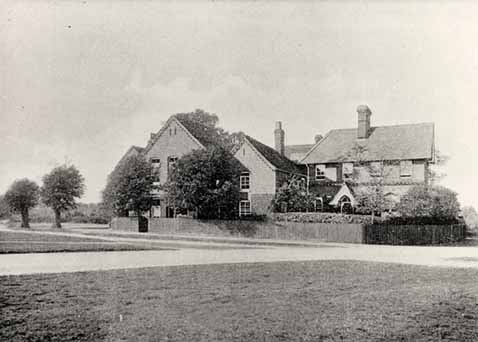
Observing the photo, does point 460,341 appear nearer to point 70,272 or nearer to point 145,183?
point 70,272

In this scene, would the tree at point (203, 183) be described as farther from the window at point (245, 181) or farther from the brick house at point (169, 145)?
the brick house at point (169, 145)

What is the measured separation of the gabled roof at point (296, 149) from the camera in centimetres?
5919

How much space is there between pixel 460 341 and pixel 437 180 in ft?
108

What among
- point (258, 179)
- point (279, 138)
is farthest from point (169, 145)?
point (279, 138)

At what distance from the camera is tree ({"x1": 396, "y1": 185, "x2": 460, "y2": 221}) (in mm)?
31545

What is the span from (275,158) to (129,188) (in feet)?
43.4

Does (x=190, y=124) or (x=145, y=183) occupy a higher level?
(x=190, y=124)

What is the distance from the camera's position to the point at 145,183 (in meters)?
38.9

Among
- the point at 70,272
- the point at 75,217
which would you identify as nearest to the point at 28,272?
the point at 70,272

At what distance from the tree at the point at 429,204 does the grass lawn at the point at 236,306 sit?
19.8m

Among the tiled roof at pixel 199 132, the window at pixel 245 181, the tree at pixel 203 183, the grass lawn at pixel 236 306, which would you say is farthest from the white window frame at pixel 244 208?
the grass lawn at pixel 236 306

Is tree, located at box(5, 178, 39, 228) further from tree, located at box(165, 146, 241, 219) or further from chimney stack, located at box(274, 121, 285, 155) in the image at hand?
chimney stack, located at box(274, 121, 285, 155)

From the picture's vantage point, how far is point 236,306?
8.54m

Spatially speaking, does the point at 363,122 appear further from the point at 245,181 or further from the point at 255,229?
the point at 255,229
